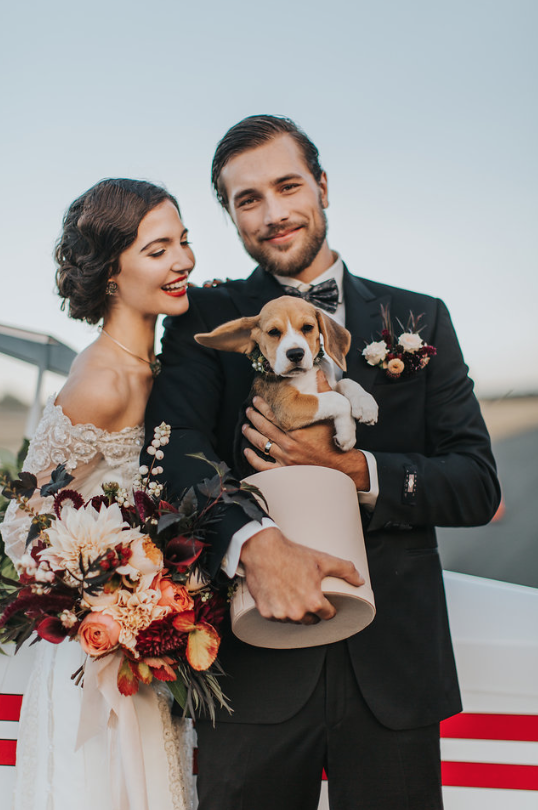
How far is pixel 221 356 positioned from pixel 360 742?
128cm

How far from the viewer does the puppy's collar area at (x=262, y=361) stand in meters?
2.12

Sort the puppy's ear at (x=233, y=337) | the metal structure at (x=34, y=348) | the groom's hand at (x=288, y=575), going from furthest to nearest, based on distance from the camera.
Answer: the metal structure at (x=34, y=348), the puppy's ear at (x=233, y=337), the groom's hand at (x=288, y=575)

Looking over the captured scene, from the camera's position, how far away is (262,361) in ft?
6.95

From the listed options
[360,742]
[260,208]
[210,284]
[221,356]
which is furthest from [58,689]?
[260,208]

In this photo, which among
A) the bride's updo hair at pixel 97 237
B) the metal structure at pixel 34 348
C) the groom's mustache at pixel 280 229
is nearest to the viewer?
the groom's mustache at pixel 280 229

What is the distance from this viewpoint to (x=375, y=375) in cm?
222

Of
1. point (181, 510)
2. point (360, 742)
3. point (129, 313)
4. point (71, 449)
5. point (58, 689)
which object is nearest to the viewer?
point (181, 510)

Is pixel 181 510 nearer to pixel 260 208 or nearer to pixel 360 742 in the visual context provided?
pixel 360 742

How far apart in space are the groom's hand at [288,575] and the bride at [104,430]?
2.05ft

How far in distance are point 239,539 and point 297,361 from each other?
60 centimetres

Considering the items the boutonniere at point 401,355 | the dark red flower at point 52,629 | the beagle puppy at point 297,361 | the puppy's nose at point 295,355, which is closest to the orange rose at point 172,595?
the dark red flower at point 52,629

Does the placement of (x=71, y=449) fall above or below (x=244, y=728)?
above

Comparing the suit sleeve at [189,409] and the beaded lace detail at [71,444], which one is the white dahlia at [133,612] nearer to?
the suit sleeve at [189,409]

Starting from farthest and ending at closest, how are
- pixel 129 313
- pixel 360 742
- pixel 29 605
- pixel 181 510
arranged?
pixel 129 313, pixel 360 742, pixel 181 510, pixel 29 605
